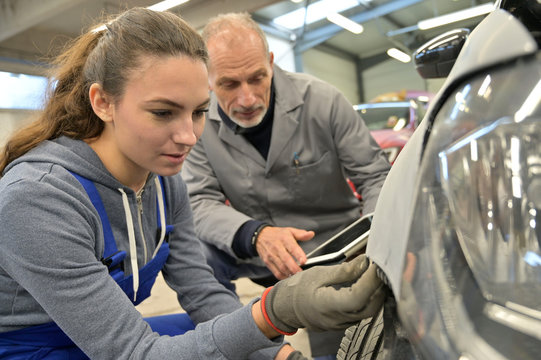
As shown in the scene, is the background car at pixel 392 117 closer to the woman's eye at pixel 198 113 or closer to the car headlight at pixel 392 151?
the car headlight at pixel 392 151

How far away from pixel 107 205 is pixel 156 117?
0.83 ft

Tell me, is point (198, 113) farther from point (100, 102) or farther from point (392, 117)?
point (392, 117)

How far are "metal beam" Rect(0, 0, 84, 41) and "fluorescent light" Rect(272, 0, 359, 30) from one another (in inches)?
212

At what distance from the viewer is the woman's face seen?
3.38ft

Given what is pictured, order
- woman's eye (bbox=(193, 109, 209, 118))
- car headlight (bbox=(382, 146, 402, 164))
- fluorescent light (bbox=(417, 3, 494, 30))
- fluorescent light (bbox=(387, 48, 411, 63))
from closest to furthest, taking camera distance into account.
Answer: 1. woman's eye (bbox=(193, 109, 209, 118))
2. car headlight (bbox=(382, 146, 402, 164))
3. fluorescent light (bbox=(417, 3, 494, 30))
4. fluorescent light (bbox=(387, 48, 411, 63))

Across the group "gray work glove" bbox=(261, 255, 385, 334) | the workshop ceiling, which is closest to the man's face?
the workshop ceiling

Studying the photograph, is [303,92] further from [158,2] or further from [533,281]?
[158,2]

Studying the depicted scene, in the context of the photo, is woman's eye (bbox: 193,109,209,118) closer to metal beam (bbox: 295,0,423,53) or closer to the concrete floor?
the concrete floor

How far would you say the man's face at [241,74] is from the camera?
1.81 metres

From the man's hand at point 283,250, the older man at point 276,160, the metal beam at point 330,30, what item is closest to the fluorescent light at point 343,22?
the metal beam at point 330,30

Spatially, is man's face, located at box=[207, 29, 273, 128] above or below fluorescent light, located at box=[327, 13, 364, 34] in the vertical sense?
above

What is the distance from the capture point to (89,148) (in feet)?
3.61

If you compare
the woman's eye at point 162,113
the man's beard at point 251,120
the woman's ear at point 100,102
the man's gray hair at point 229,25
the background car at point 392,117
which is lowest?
the background car at point 392,117

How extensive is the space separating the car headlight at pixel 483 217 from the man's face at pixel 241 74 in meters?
1.34
